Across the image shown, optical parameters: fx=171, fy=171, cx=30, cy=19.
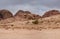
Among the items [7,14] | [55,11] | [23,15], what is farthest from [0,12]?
[55,11]

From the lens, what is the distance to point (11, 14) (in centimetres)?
4788
